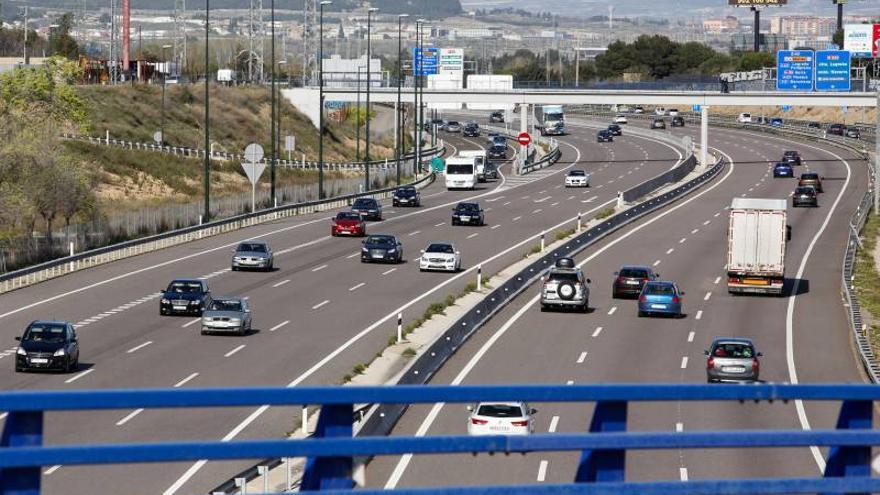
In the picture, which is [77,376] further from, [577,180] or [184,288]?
[577,180]

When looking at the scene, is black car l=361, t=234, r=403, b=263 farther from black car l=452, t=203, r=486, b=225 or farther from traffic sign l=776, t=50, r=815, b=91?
traffic sign l=776, t=50, r=815, b=91

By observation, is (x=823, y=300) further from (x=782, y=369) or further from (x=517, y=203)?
(x=517, y=203)

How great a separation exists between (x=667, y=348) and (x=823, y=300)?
49.9 feet

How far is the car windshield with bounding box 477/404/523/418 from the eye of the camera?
1225 inches

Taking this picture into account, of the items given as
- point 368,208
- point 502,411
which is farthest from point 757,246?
point 368,208

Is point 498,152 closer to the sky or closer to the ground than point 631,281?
closer to the ground

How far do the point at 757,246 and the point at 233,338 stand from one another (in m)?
22.1

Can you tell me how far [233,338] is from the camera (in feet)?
155

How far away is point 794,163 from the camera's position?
13038 centimetres

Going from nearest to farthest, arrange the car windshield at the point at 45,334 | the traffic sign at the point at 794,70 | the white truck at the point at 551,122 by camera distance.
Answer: the car windshield at the point at 45,334 < the traffic sign at the point at 794,70 < the white truck at the point at 551,122

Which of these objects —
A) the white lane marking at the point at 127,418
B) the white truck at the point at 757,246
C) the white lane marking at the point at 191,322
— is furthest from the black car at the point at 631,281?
the white lane marking at the point at 127,418

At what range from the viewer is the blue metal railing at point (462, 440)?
5754 millimetres

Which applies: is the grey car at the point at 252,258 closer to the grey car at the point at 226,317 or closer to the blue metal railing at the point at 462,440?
the grey car at the point at 226,317

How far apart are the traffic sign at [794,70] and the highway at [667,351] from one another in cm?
3683
